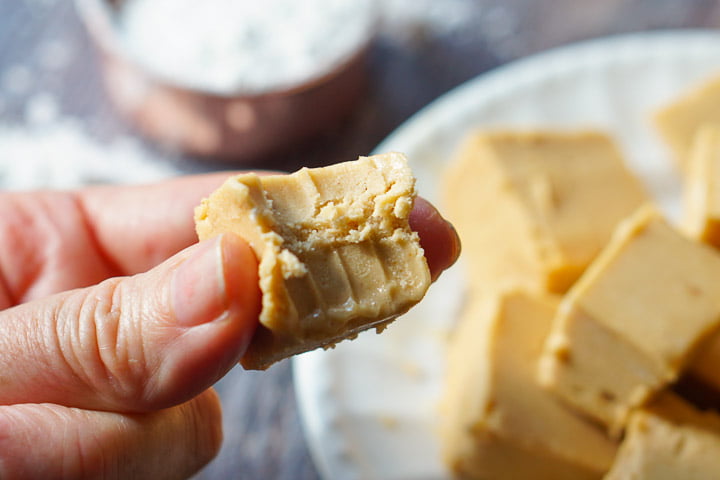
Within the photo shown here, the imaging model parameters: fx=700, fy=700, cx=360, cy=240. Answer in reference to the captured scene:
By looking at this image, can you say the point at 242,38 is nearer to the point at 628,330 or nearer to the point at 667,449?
the point at 628,330

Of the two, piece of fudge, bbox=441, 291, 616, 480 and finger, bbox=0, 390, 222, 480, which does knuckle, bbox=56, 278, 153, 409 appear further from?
piece of fudge, bbox=441, 291, 616, 480

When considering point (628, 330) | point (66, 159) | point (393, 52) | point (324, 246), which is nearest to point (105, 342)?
point (324, 246)

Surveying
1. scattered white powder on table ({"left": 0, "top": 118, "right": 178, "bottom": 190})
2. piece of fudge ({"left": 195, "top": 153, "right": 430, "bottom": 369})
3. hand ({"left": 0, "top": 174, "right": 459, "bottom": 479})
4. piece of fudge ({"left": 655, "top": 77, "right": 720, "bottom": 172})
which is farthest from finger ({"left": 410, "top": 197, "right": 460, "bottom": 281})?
scattered white powder on table ({"left": 0, "top": 118, "right": 178, "bottom": 190})

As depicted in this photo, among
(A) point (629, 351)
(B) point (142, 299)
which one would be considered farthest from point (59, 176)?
(A) point (629, 351)

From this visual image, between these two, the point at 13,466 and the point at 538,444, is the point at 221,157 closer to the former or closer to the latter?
the point at 538,444

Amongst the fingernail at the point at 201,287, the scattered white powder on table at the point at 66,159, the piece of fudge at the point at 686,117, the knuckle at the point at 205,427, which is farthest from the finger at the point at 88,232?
the piece of fudge at the point at 686,117
